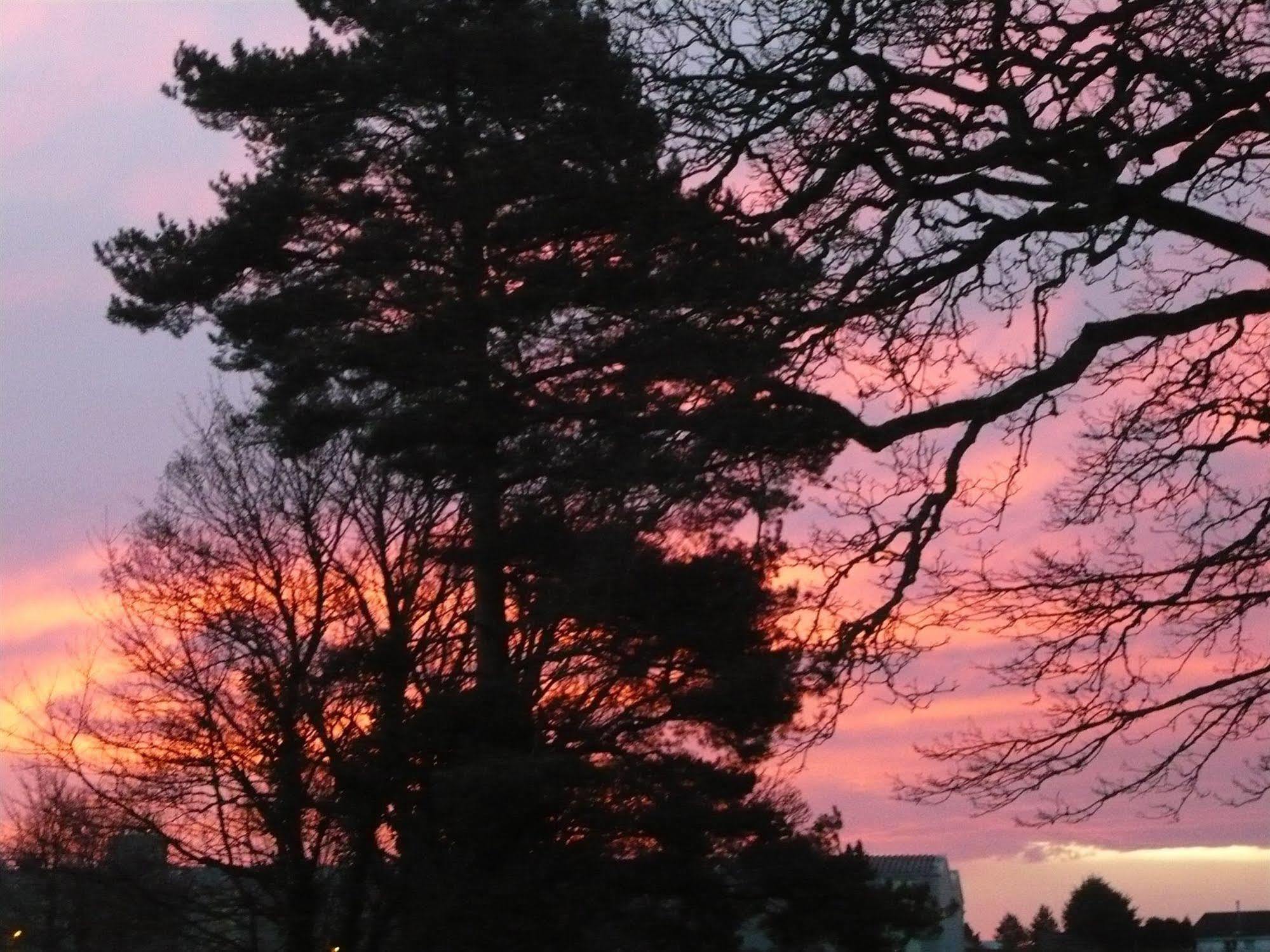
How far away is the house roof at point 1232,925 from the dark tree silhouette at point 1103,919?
1.76 m

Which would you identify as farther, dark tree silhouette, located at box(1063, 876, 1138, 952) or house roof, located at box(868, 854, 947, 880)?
dark tree silhouette, located at box(1063, 876, 1138, 952)

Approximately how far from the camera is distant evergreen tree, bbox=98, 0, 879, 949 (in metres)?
9.00

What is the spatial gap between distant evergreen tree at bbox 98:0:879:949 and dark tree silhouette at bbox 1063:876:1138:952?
14.8 meters

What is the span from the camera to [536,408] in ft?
33.2

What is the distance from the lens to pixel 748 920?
16312 millimetres

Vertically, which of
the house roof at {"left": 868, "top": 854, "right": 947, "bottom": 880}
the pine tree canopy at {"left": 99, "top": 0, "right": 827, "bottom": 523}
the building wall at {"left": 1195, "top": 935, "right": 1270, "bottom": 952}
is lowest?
the building wall at {"left": 1195, "top": 935, "right": 1270, "bottom": 952}

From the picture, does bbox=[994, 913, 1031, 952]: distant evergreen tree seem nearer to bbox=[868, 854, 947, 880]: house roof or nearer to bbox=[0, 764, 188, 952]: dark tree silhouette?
bbox=[868, 854, 947, 880]: house roof

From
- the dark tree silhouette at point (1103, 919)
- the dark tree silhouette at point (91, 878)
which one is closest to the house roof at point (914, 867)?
the dark tree silhouette at point (1103, 919)

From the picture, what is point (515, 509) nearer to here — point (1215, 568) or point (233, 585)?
point (1215, 568)

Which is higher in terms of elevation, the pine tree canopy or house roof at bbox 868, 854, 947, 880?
the pine tree canopy

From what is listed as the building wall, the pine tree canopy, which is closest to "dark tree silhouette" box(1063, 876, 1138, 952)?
the building wall

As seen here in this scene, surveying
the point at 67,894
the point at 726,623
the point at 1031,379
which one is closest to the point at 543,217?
the point at 1031,379

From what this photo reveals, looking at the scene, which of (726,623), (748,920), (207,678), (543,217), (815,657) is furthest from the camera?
(207,678)

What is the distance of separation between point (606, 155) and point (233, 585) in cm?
1283
